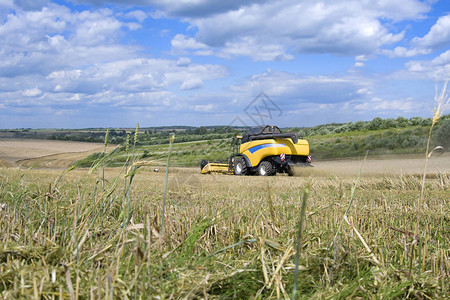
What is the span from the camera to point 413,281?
2615 millimetres

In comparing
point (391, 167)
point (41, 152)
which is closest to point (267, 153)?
point (391, 167)

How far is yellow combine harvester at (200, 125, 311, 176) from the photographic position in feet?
53.5

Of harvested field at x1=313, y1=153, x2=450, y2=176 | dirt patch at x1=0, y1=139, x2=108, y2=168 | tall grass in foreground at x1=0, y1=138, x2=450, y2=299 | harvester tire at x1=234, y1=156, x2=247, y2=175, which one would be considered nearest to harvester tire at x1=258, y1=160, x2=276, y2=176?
harvester tire at x1=234, y1=156, x2=247, y2=175

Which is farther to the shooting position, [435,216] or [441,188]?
[441,188]

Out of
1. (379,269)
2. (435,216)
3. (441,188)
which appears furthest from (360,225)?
(441,188)

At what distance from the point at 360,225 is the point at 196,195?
2806 mm

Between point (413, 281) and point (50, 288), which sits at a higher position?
point (50, 288)

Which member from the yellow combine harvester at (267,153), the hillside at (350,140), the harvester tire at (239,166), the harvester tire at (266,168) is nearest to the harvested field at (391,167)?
the yellow combine harvester at (267,153)

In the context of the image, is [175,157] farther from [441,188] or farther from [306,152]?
[441,188]

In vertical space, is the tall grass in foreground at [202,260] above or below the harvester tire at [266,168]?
above

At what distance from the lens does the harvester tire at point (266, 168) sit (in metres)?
16.7

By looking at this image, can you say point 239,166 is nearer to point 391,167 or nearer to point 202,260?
point 391,167

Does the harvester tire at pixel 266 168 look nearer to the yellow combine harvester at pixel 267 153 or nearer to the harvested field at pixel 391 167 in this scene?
the yellow combine harvester at pixel 267 153

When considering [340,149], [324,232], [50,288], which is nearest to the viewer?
[50,288]
